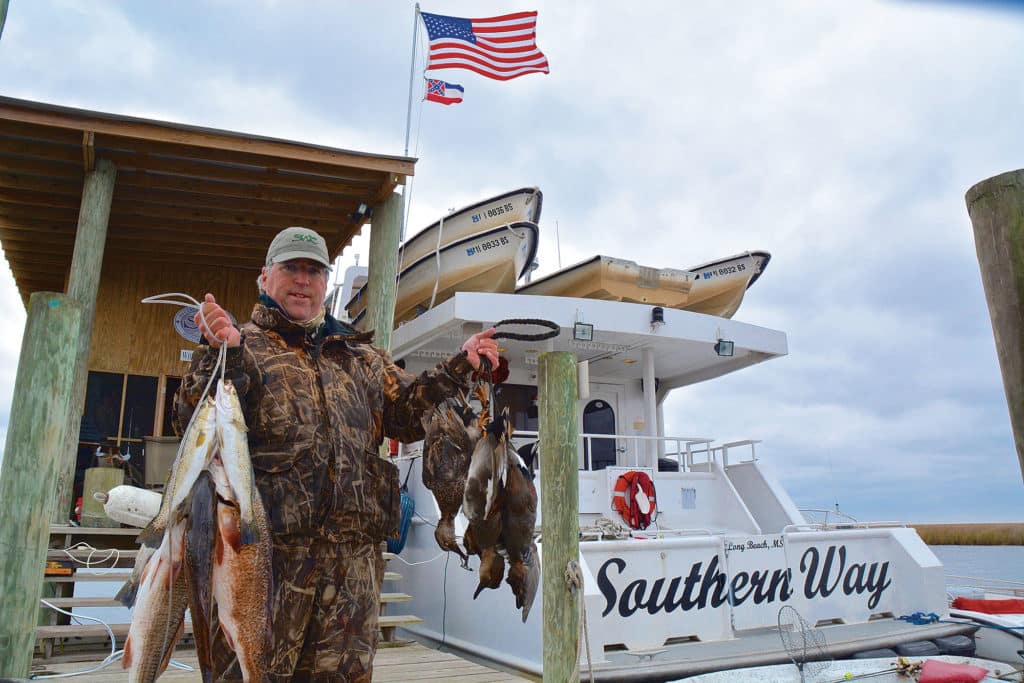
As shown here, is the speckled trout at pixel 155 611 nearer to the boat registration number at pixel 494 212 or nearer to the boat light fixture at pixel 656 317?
the boat light fixture at pixel 656 317

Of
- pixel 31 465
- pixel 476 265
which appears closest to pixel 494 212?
pixel 476 265

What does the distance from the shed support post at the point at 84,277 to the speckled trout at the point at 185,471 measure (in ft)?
18.6

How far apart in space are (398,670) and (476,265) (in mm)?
6658

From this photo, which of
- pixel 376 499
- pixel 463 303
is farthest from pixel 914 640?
pixel 376 499

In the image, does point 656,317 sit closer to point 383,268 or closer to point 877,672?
point 383,268

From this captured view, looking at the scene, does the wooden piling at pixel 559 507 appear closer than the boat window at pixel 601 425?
Yes

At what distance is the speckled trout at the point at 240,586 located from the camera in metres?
1.94

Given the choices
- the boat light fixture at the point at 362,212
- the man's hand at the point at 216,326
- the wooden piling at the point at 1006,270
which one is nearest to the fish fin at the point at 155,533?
the man's hand at the point at 216,326

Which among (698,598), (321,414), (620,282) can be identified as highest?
(620,282)

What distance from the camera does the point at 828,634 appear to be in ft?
23.6

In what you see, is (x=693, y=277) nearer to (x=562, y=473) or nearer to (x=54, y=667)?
(x=562, y=473)

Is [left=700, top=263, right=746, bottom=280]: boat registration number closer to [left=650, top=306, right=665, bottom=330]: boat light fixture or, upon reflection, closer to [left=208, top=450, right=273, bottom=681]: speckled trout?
[left=650, top=306, right=665, bottom=330]: boat light fixture

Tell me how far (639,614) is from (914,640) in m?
2.83

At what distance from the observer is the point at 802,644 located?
6.45 metres
